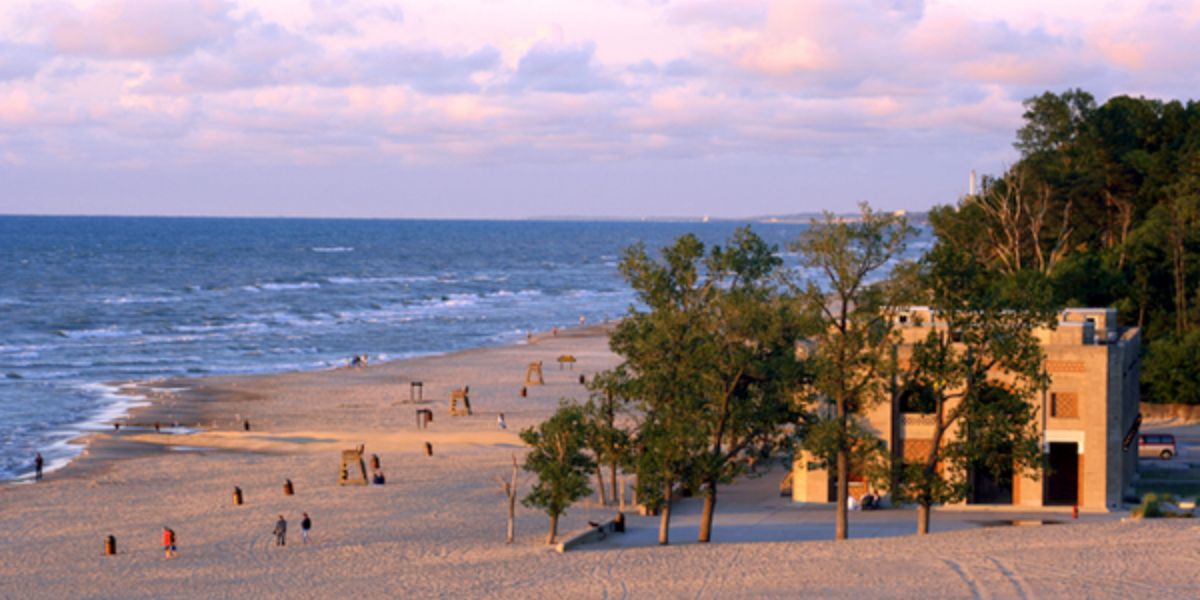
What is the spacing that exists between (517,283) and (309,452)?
123 metres

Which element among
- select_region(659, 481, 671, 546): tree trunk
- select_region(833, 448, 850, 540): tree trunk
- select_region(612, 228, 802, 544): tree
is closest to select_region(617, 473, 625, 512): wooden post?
select_region(659, 481, 671, 546): tree trunk

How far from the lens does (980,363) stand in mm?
35281

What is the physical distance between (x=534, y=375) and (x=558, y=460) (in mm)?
44185

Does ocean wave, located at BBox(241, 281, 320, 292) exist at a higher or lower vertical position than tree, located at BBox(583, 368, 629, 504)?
lower

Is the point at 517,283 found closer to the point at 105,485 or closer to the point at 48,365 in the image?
the point at 48,365

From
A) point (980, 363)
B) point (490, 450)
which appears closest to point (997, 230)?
point (490, 450)

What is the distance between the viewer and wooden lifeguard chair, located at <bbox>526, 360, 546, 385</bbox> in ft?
250

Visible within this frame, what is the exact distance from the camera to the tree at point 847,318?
34125 millimetres

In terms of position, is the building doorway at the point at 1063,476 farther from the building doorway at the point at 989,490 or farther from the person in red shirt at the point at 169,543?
the person in red shirt at the point at 169,543

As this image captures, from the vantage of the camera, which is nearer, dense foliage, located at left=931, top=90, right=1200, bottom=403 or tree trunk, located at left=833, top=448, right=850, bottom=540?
tree trunk, located at left=833, top=448, right=850, bottom=540

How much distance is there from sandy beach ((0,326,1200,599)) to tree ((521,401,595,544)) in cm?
150

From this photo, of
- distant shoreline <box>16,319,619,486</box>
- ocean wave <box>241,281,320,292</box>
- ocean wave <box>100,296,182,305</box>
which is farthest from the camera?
ocean wave <box>241,281,320,292</box>

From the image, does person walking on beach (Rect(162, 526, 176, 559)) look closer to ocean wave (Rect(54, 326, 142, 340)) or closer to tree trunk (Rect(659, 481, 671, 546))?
tree trunk (Rect(659, 481, 671, 546))

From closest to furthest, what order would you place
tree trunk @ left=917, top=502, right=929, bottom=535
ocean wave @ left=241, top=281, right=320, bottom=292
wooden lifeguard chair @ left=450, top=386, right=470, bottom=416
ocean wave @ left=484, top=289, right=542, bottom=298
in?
tree trunk @ left=917, top=502, right=929, bottom=535 → wooden lifeguard chair @ left=450, top=386, right=470, bottom=416 → ocean wave @ left=241, top=281, right=320, bottom=292 → ocean wave @ left=484, top=289, right=542, bottom=298
